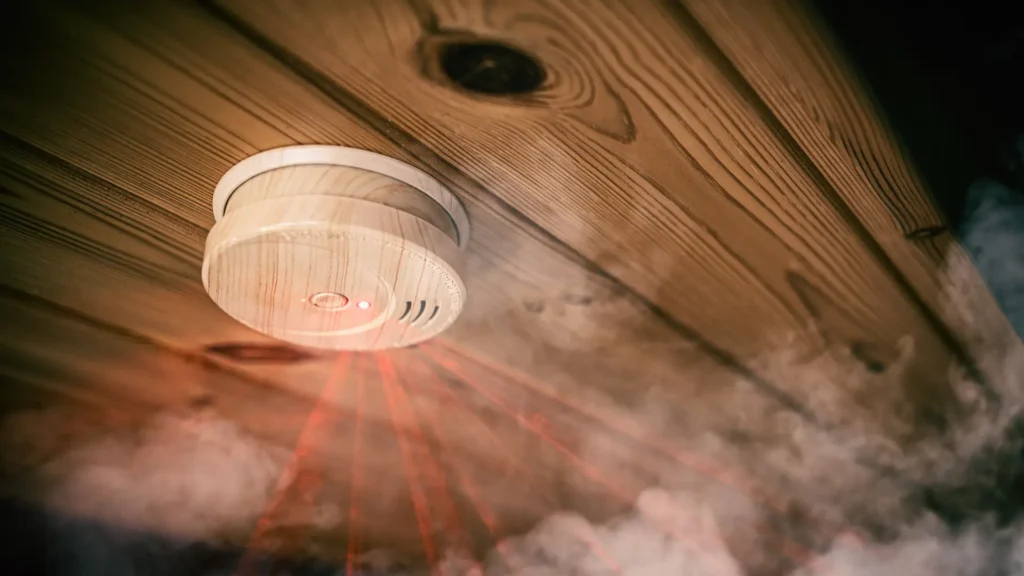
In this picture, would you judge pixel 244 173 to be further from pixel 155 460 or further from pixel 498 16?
pixel 155 460

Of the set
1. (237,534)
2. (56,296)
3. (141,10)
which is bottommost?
(237,534)

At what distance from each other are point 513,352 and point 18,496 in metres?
1.01

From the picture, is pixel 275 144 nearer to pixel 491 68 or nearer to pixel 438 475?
pixel 491 68

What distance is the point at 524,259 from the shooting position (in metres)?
0.85

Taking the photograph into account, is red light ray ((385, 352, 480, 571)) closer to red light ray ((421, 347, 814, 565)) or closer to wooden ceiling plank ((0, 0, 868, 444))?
red light ray ((421, 347, 814, 565))

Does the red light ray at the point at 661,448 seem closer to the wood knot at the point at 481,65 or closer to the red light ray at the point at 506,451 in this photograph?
the red light ray at the point at 506,451

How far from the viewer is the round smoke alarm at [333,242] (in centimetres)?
66

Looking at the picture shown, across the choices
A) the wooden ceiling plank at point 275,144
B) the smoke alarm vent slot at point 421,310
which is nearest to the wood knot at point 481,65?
the wooden ceiling plank at point 275,144

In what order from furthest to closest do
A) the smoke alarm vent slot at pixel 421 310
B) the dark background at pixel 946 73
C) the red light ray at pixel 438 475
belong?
the red light ray at pixel 438 475 → the smoke alarm vent slot at pixel 421 310 → the dark background at pixel 946 73

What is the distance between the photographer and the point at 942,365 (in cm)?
101

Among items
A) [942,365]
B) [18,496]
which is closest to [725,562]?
[942,365]

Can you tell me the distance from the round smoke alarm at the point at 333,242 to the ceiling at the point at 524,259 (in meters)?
0.03

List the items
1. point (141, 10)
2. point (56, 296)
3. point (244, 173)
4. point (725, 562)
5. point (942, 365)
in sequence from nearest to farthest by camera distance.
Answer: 1. point (141, 10)
2. point (244, 173)
3. point (56, 296)
4. point (942, 365)
5. point (725, 562)

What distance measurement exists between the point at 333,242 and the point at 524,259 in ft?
0.86
